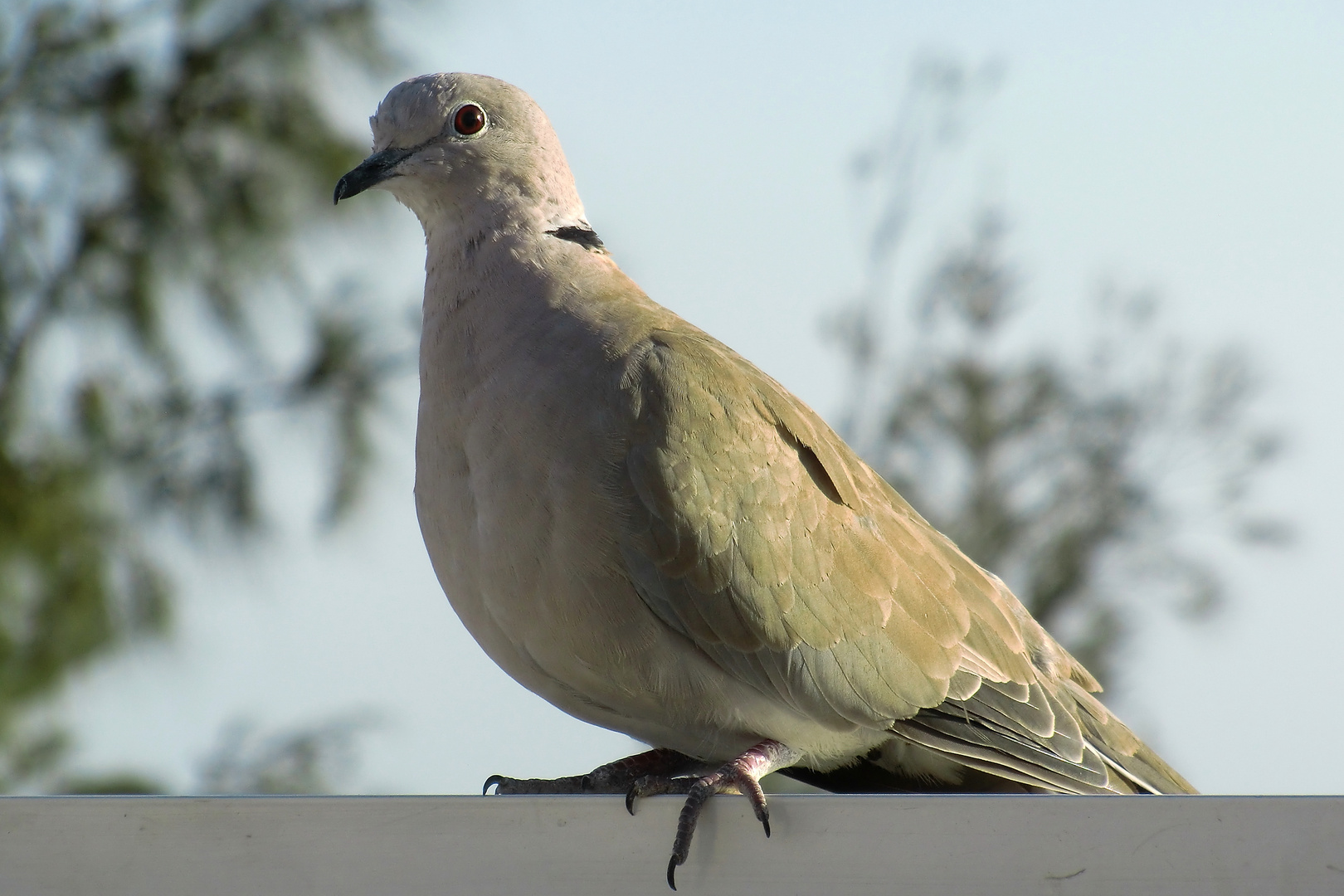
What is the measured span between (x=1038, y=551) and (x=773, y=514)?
4415 mm

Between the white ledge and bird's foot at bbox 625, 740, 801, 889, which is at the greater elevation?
bird's foot at bbox 625, 740, 801, 889

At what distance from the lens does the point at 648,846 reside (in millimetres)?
1394

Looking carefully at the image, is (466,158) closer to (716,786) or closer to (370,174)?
(370,174)

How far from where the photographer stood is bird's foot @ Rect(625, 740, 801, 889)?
1.42 m

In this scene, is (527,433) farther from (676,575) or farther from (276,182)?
(276,182)

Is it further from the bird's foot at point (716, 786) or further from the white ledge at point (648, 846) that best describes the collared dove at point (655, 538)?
the white ledge at point (648, 846)

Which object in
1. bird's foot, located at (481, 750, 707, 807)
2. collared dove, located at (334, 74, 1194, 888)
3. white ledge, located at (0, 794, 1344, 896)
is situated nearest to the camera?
white ledge, located at (0, 794, 1344, 896)

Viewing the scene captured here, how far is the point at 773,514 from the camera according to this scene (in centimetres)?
191

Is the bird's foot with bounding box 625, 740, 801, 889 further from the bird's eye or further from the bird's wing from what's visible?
the bird's eye

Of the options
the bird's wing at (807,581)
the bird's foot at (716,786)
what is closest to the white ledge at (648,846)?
the bird's foot at (716,786)

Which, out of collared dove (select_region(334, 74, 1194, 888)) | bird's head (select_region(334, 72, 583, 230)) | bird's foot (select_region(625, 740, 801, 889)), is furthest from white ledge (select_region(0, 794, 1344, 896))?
bird's head (select_region(334, 72, 583, 230))

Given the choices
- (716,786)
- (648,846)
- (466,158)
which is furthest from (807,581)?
(466,158)

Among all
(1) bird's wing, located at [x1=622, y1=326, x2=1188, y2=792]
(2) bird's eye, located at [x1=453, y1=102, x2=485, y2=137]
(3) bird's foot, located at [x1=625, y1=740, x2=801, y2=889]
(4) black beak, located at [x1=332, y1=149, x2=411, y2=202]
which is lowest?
(3) bird's foot, located at [x1=625, y1=740, x2=801, y2=889]

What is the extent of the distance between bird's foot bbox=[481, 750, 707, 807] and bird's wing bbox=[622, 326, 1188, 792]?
0.97 ft
